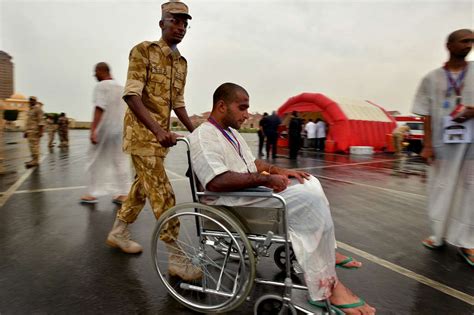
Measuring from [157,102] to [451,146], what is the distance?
285 centimetres

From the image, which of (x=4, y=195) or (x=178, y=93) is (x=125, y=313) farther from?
(x=4, y=195)

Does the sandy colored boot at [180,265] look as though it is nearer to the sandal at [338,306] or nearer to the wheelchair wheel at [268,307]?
the wheelchair wheel at [268,307]

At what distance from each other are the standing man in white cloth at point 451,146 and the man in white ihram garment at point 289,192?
69.3 inches

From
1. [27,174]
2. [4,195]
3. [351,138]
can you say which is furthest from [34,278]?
[351,138]

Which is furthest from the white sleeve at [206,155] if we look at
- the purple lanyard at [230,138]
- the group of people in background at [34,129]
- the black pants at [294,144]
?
the black pants at [294,144]

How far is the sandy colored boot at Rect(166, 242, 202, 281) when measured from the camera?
232 centimetres

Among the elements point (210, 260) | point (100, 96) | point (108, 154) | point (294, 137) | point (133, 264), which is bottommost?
point (133, 264)

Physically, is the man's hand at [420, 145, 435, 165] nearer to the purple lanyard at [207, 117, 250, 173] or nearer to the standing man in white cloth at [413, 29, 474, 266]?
the standing man in white cloth at [413, 29, 474, 266]

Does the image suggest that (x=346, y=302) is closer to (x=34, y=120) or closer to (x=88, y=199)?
(x=88, y=199)

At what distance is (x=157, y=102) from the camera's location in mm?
2428

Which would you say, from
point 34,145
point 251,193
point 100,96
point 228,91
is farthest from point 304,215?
point 34,145

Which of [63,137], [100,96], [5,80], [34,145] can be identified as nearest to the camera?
[100,96]

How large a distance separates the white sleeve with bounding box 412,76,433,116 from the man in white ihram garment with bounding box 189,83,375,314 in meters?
1.87

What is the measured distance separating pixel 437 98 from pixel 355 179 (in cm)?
449
